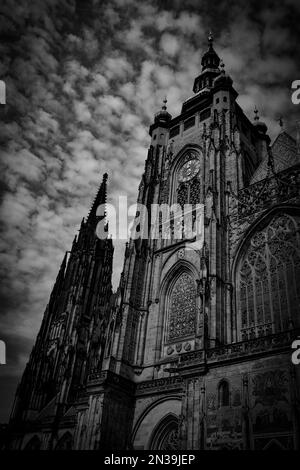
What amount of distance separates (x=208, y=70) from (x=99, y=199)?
2357cm

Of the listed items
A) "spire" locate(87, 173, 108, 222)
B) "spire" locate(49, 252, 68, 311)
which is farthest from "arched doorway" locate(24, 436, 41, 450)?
"spire" locate(87, 173, 108, 222)

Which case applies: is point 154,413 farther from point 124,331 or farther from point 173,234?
point 173,234

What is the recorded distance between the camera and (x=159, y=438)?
18.1 meters

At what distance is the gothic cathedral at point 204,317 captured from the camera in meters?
13.9

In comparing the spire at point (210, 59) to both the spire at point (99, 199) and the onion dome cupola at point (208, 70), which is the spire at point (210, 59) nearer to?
the onion dome cupola at point (208, 70)

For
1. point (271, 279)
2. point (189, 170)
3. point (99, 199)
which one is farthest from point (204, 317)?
point (99, 199)

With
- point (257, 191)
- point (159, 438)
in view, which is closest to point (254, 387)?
point (159, 438)

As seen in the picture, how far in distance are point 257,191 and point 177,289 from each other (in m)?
6.74

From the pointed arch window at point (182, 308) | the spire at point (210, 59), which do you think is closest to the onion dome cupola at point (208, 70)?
the spire at point (210, 59)

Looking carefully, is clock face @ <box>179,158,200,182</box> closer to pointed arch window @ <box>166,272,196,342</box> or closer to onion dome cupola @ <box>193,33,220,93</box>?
pointed arch window @ <box>166,272,196,342</box>

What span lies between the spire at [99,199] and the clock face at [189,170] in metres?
25.5

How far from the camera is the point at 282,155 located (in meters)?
23.7

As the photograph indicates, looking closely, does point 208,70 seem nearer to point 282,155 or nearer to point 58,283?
point 282,155
